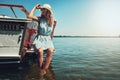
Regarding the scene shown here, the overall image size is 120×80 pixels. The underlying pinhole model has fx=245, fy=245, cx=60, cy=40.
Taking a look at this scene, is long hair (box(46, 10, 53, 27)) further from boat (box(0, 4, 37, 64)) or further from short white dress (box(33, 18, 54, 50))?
boat (box(0, 4, 37, 64))

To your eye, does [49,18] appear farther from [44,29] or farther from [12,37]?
[12,37]

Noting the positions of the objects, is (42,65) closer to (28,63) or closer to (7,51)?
(7,51)

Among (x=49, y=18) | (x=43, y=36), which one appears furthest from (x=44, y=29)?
(x=49, y=18)

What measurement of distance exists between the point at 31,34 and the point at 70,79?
349cm

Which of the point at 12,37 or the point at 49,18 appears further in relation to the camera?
the point at 12,37

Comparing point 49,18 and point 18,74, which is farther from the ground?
point 49,18

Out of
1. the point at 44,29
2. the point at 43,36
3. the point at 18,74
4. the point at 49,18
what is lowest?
the point at 18,74

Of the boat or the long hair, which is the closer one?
the long hair

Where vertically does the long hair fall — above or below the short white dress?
above

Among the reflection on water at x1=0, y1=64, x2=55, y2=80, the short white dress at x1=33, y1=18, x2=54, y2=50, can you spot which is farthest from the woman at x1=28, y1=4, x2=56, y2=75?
the reflection on water at x1=0, y1=64, x2=55, y2=80

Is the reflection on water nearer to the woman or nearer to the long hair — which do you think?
the woman

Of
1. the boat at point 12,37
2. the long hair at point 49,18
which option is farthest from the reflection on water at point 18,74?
the long hair at point 49,18

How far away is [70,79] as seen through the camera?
939 centimetres

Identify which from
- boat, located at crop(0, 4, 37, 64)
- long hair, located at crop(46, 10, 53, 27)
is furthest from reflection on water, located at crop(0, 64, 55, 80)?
long hair, located at crop(46, 10, 53, 27)
